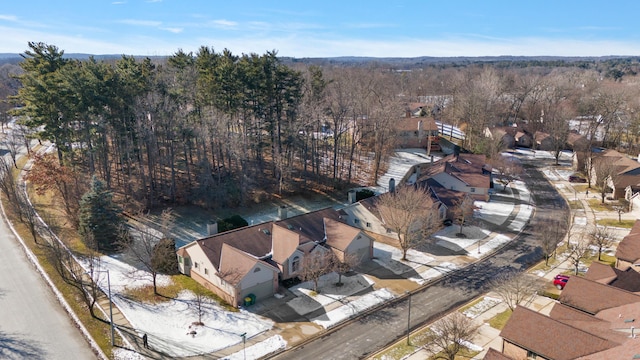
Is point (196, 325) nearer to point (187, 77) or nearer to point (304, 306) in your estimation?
point (304, 306)


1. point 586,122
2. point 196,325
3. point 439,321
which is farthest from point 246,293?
point 586,122

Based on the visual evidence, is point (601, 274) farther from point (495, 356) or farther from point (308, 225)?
point (308, 225)

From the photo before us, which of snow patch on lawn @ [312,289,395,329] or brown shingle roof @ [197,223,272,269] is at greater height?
brown shingle roof @ [197,223,272,269]

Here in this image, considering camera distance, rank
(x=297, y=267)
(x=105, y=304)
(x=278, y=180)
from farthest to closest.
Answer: (x=278, y=180)
(x=297, y=267)
(x=105, y=304)

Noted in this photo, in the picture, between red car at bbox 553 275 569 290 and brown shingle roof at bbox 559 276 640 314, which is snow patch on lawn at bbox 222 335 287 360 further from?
red car at bbox 553 275 569 290

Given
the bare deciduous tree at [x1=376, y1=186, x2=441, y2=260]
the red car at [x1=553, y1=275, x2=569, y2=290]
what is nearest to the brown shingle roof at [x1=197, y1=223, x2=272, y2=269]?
the bare deciduous tree at [x1=376, y1=186, x2=441, y2=260]

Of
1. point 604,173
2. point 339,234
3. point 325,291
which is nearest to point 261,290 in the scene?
point 325,291

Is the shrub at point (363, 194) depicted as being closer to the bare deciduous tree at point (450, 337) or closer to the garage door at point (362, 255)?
the garage door at point (362, 255)
